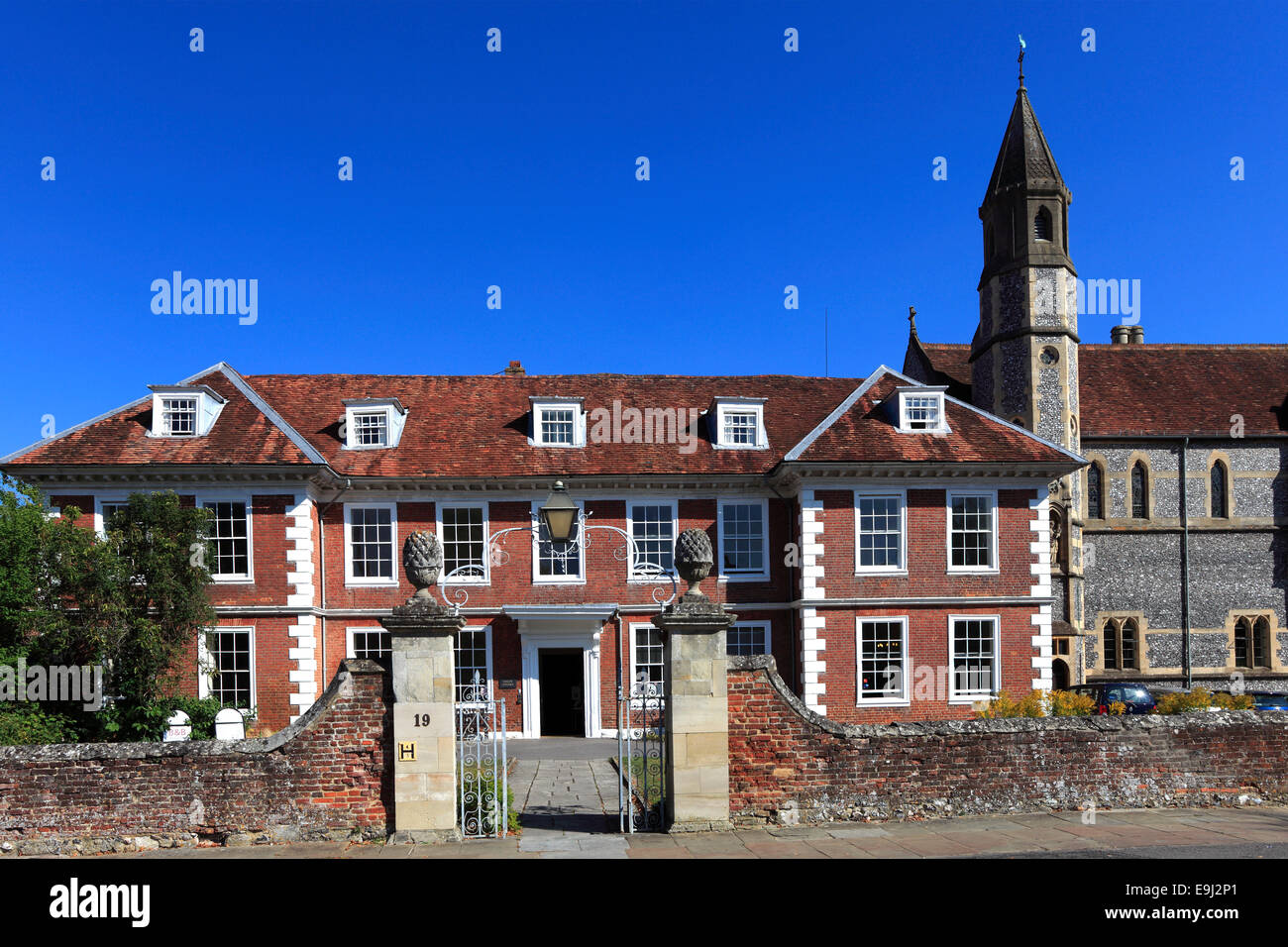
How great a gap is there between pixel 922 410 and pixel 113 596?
20.0m

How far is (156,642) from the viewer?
19547mm

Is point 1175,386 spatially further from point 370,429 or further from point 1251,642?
point 370,429

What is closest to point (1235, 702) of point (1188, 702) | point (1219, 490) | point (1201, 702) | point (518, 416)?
point (1188, 702)

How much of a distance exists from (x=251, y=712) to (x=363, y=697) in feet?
42.7

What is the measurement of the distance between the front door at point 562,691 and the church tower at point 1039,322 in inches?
661

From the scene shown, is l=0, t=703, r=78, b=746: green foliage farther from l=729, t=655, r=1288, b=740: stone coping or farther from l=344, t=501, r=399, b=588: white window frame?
l=729, t=655, r=1288, b=740: stone coping

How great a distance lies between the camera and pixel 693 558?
11.6 meters

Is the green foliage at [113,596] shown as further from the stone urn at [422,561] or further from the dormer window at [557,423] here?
the stone urn at [422,561]

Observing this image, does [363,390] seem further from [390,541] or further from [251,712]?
[251,712]

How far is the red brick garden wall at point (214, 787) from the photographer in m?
10.6

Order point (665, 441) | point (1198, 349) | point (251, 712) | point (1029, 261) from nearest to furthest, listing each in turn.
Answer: point (251, 712), point (665, 441), point (1029, 261), point (1198, 349)

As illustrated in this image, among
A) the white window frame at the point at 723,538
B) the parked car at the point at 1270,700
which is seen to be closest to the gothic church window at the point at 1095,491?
the parked car at the point at 1270,700

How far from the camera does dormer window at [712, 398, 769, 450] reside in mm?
25875
